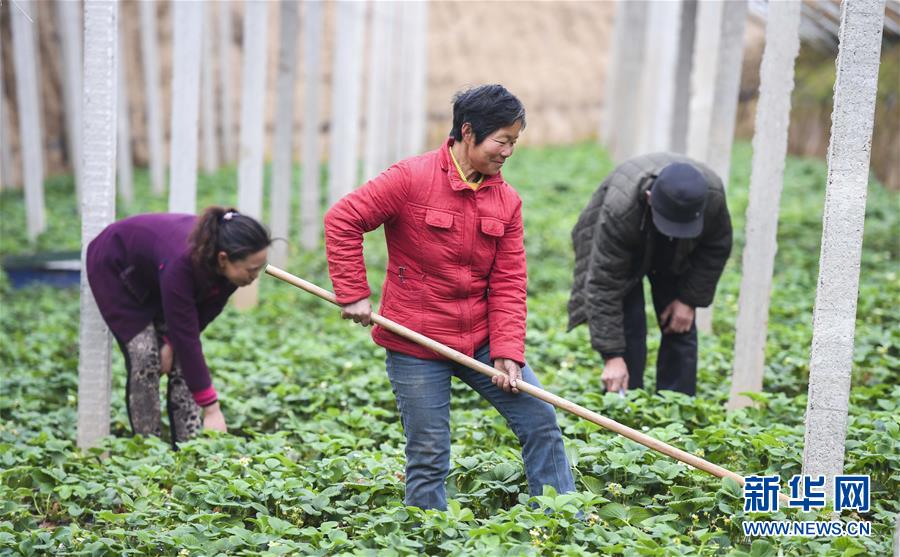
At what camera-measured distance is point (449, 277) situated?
12.7 ft

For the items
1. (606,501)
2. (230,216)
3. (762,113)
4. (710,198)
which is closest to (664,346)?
(710,198)

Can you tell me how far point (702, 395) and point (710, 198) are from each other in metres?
1.39

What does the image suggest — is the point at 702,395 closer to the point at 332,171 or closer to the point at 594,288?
the point at 594,288

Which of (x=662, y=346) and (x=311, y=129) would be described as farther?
(x=311, y=129)

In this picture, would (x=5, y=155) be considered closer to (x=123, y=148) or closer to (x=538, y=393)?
(x=123, y=148)

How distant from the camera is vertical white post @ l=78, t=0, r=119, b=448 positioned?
213 inches

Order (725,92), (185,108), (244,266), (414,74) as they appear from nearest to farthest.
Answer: (244,266) → (185,108) → (725,92) → (414,74)

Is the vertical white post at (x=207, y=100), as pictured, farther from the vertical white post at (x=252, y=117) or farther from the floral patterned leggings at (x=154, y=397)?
the floral patterned leggings at (x=154, y=397)

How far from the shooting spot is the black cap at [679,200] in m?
4.94

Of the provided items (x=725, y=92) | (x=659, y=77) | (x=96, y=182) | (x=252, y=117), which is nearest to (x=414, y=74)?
(x=659, y=77)

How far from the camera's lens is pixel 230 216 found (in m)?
4.89

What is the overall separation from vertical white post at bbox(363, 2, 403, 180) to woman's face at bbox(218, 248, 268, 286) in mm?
12409

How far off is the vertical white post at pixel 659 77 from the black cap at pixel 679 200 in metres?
9.15

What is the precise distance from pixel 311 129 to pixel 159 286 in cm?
762
